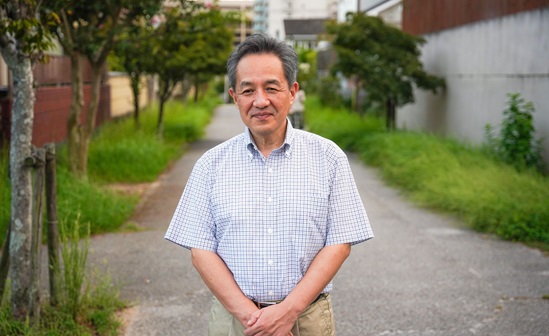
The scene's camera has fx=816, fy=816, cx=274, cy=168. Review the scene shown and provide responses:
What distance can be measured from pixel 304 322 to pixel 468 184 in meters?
7.74

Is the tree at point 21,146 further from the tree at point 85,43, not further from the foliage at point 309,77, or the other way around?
the foliage at point 309,77

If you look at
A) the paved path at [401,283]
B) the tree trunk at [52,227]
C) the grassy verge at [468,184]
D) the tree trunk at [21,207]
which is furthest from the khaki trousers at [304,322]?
the grassy verge at [468,184]

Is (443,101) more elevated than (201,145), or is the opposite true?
(443,101)

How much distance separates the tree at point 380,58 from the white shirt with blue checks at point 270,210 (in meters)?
15.0

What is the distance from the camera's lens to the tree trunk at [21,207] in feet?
17.0

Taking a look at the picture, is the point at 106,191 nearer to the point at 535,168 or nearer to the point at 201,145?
the point at 535,168

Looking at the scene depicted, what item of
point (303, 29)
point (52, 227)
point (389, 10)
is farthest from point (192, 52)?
point (303, 29)

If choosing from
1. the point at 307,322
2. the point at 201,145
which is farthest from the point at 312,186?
the point at 201,145

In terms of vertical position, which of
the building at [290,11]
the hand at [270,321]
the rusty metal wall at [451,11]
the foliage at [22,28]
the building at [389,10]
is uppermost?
the building at [290,11]

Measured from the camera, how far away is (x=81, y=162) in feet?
38.3

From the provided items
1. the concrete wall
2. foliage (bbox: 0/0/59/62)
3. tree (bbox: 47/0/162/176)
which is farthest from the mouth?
the concrete wall

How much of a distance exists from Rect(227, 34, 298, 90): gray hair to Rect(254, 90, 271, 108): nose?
12cm

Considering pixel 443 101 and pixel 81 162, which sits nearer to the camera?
pixel 81 162

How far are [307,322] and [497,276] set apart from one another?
452 cm
